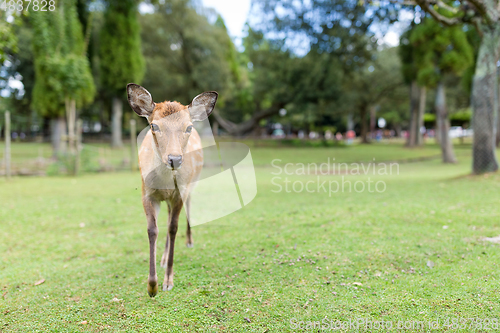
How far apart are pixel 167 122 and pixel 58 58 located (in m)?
14.9

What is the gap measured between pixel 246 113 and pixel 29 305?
4275 cm

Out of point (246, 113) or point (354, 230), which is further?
point (246, 113)

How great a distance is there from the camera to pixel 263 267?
419 cm

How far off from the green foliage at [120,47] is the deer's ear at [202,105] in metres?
20.9

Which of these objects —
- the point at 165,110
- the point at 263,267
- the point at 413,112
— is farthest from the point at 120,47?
the point at 413,112

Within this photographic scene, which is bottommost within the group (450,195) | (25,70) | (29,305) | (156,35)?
(29,305)

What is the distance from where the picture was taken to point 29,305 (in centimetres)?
337

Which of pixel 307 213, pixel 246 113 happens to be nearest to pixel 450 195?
pixel 307 213

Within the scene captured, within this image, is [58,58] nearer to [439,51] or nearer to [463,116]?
[439,51]

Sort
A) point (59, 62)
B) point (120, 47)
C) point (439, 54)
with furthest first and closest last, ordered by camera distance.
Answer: point (120, 47)
point (439, 54)
point (59, 62)

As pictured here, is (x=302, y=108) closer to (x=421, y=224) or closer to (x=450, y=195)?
(x=450, y=195)

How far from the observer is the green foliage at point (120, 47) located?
890 inches

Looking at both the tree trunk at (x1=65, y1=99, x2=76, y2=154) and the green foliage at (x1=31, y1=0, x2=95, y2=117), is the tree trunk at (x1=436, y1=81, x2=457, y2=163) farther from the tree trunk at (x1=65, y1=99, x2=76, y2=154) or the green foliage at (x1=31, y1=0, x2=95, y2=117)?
the green foliage at (x1=31, y1=0, x2=95, y2=117)

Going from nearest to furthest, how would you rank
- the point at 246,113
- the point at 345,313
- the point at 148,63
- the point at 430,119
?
the point at 345,313
the point at 148,63
the point at 246,113
the point at 430,119
